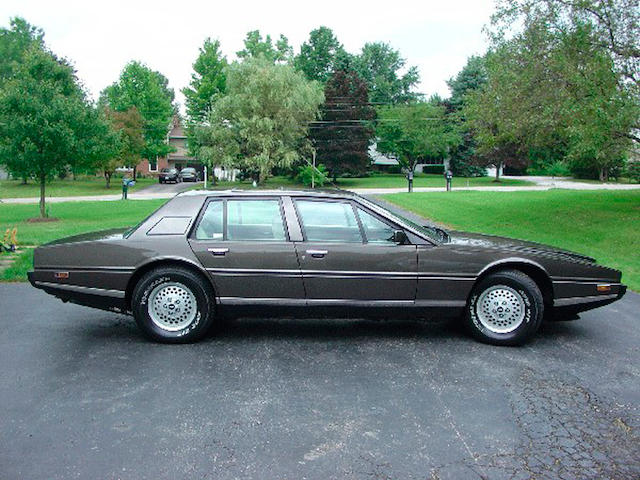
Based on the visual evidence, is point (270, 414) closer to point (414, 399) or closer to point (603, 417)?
point (414, 399)

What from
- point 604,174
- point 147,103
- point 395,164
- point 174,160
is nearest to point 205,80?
point 147,103

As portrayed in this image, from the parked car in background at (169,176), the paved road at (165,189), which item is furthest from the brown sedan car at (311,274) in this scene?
the parked car in background at (169,176)

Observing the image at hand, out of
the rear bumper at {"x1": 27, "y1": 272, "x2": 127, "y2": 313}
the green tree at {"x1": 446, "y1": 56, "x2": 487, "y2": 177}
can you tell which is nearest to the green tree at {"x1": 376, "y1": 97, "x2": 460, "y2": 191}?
the green tree at {"x1": 446, "y1": 56, "x2": 487, "y2": 177}

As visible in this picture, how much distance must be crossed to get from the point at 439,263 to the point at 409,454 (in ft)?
7.68

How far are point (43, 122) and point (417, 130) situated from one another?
41414 millimetres

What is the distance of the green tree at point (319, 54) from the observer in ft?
227

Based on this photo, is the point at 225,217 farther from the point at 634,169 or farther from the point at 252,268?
the point at 634,169

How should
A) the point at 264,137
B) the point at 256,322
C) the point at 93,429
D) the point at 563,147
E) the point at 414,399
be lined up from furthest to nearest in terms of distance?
the point at 264,137, the point at 563,147, the point at 256,322, the point at 414,399, the point at 93,429

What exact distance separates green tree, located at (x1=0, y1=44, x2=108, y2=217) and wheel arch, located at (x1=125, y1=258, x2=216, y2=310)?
18085 millimetres

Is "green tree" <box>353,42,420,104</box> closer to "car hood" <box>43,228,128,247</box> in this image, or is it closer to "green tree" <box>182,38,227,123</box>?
"green tree" <box>182,38,227,123</box>

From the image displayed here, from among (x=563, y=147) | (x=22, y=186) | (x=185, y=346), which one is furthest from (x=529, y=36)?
(x=22, y=186)

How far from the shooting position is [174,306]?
5414 millimetres

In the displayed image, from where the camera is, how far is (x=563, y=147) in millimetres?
19422

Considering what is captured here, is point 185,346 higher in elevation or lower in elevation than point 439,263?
lower
